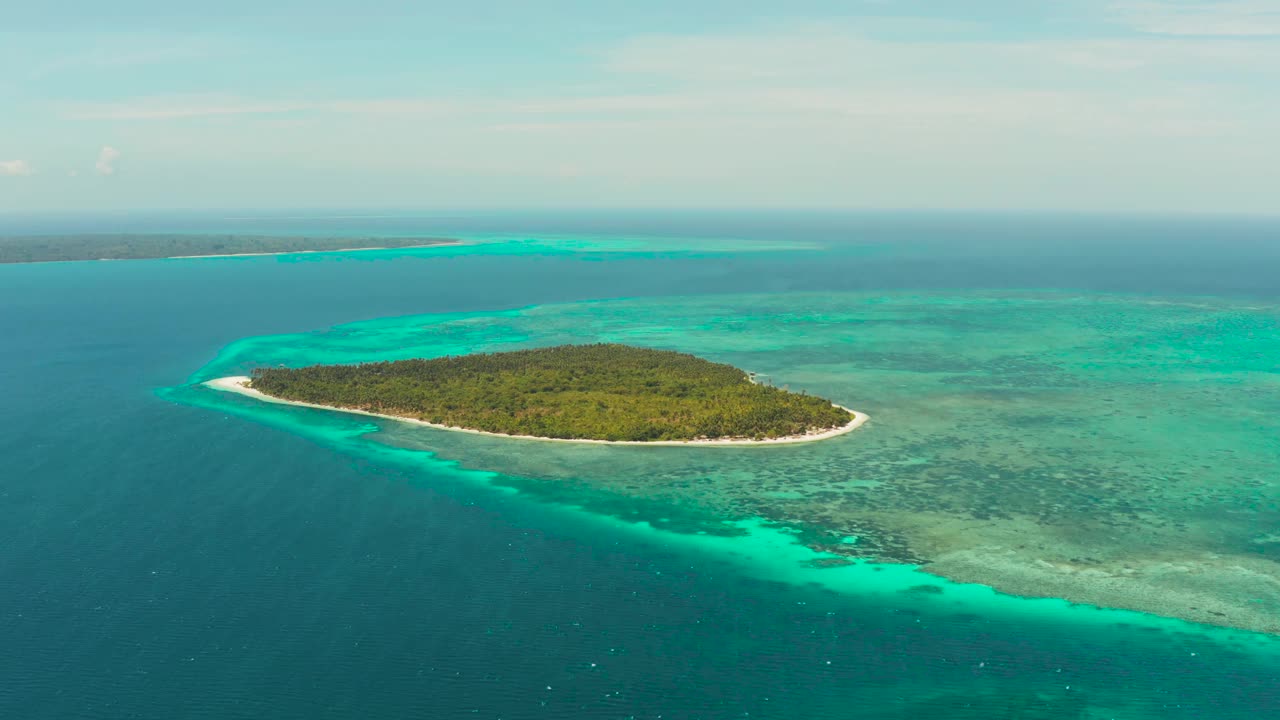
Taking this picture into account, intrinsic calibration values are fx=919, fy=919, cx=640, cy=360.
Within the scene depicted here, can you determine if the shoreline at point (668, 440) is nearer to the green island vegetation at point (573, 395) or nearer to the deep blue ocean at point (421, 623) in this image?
the green island vegetation at point (573, 395)

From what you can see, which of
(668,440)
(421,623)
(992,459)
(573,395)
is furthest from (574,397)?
(421,623)

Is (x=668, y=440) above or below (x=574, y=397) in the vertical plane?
below

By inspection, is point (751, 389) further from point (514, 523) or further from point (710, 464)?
point (514, 523)

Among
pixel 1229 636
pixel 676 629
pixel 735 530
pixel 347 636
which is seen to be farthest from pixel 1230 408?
pixel 347 636

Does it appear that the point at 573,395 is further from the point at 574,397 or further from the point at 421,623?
the point at 421,623

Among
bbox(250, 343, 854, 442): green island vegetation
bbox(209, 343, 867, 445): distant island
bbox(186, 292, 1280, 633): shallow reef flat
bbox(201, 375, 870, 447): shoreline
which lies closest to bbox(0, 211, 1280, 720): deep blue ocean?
bbox(186, 292, 1280, 633): shallow reef flat

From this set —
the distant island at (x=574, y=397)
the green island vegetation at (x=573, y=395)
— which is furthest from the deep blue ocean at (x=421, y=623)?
the green island vegetation at (x=573, y=395)
